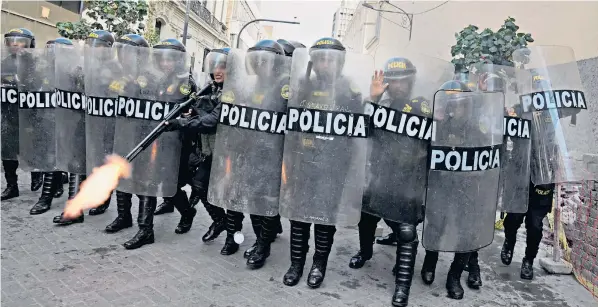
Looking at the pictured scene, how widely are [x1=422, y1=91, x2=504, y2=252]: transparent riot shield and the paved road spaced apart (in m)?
0.73

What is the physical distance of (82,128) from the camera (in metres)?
4.83

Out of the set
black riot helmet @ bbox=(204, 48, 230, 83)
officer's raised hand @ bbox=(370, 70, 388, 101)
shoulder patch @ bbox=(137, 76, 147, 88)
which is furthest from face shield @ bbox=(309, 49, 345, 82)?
shoulder patch @ bbox=(137, 76, 147, 88)

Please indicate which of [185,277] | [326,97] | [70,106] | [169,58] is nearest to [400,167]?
[326,97]

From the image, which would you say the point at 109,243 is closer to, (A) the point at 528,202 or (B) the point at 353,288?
(B) the point at 353,288

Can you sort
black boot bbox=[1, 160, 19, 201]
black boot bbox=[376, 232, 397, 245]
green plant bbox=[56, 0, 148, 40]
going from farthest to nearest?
green plant bbox=[56, 0, 148, 40], black boot bbox=[1, 160, 19, 201], black boot bbox=[376, 232, 397, 245]

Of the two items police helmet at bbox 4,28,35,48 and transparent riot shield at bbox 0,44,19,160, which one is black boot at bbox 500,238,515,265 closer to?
transparent riot shield at bbox 0,44,19,160

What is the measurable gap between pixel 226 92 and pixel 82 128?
2.13 meters

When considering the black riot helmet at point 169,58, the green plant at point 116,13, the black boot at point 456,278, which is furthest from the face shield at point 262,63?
the green plant at point 116,13

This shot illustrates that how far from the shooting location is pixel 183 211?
5004mm

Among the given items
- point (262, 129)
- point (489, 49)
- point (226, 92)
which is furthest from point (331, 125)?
point (489, 49)

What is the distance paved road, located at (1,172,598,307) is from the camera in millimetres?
3260

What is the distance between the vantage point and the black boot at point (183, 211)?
195 inches

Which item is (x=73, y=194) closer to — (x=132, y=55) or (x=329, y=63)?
(x=132, y=55)

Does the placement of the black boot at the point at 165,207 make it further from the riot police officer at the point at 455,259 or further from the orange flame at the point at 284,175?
the riot police officer at the point at 455,259
